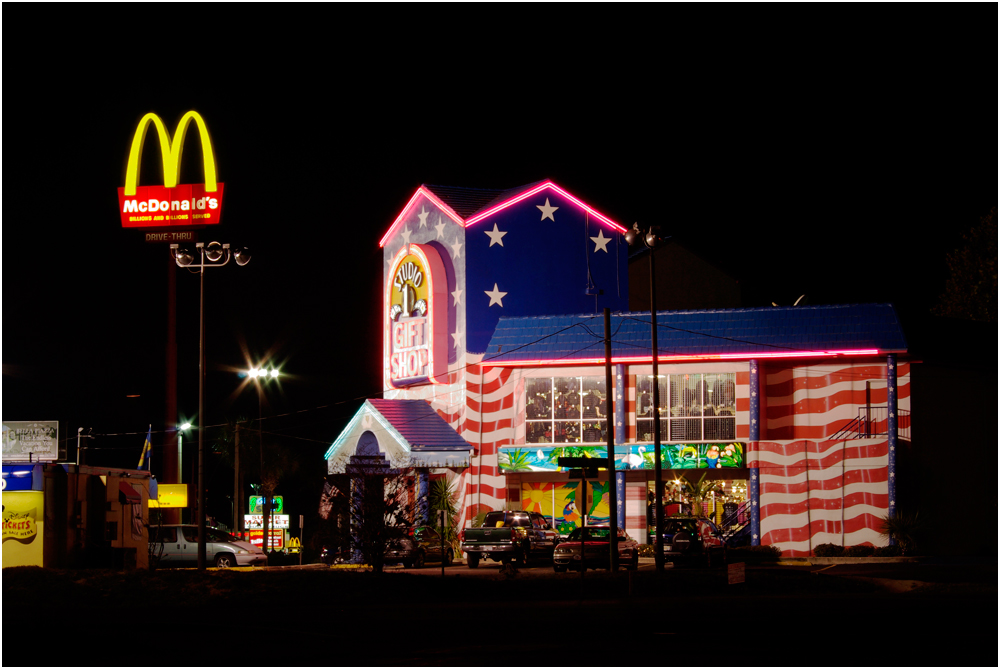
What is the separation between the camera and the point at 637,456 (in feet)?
123

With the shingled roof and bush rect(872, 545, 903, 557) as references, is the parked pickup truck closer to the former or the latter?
bush rect(872, 545, 903, 557)

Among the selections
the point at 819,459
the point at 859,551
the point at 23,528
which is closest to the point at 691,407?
the point at 819,459

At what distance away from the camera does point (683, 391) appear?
125ft

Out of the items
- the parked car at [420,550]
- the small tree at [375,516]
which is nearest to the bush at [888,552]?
the parked car at [420,550]

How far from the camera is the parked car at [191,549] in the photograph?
35750 millimetres

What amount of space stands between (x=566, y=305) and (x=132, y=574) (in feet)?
76.5

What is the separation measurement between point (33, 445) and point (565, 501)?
1980 centimetres

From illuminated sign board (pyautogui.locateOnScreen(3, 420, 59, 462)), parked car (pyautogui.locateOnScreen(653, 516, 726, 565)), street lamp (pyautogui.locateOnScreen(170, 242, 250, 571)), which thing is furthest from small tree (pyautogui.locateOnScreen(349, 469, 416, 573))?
parked car (pyautogui.locateOnScreen(653, 516, 726, 565))

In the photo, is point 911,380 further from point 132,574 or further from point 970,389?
point 132,574

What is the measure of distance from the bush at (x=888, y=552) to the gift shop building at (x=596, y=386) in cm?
84

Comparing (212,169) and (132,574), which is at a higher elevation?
(212,169)

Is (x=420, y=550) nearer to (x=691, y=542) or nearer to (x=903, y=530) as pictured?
(x=691, y=542)

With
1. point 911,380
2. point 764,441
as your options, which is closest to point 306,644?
point 764,441

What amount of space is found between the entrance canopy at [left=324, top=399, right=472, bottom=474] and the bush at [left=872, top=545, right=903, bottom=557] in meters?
14.4
